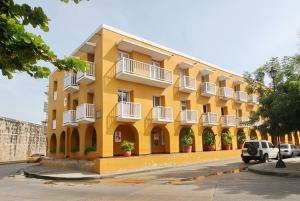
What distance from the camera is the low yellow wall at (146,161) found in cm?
1795

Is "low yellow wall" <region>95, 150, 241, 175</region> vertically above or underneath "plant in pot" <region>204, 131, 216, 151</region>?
underneath

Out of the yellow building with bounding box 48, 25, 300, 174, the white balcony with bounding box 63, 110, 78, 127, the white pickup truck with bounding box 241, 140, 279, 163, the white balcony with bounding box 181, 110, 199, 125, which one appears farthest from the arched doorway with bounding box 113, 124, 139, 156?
the white pickup truck with bounding box 241, 140, 279, 163

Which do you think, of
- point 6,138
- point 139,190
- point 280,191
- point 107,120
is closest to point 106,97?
point 107,120

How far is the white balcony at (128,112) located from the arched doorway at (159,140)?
3874mm

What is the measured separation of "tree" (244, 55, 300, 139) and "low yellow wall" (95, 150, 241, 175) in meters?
6.31

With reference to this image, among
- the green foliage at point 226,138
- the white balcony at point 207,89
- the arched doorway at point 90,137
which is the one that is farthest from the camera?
the green foliage at point 226,138

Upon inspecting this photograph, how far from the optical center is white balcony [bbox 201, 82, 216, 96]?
2723 centimetres

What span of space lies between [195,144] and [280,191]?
15.3m

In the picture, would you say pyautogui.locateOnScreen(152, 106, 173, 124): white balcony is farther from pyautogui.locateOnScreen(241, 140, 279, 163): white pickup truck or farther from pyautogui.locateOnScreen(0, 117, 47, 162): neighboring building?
pyautogui.locateOnScreen(0, 117, 47, 162): neighboring building

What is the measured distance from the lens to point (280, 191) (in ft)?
34.2

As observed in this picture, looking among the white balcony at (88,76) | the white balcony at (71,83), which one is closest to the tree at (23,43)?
the white balcony at (88,76)

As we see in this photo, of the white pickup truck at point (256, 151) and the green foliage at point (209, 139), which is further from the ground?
the green foliage at point (209, 139)

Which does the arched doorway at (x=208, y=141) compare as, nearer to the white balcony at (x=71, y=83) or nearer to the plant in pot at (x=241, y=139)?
the plant in pot at (x=241, y=139)

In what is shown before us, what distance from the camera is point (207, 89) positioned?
2733cm
